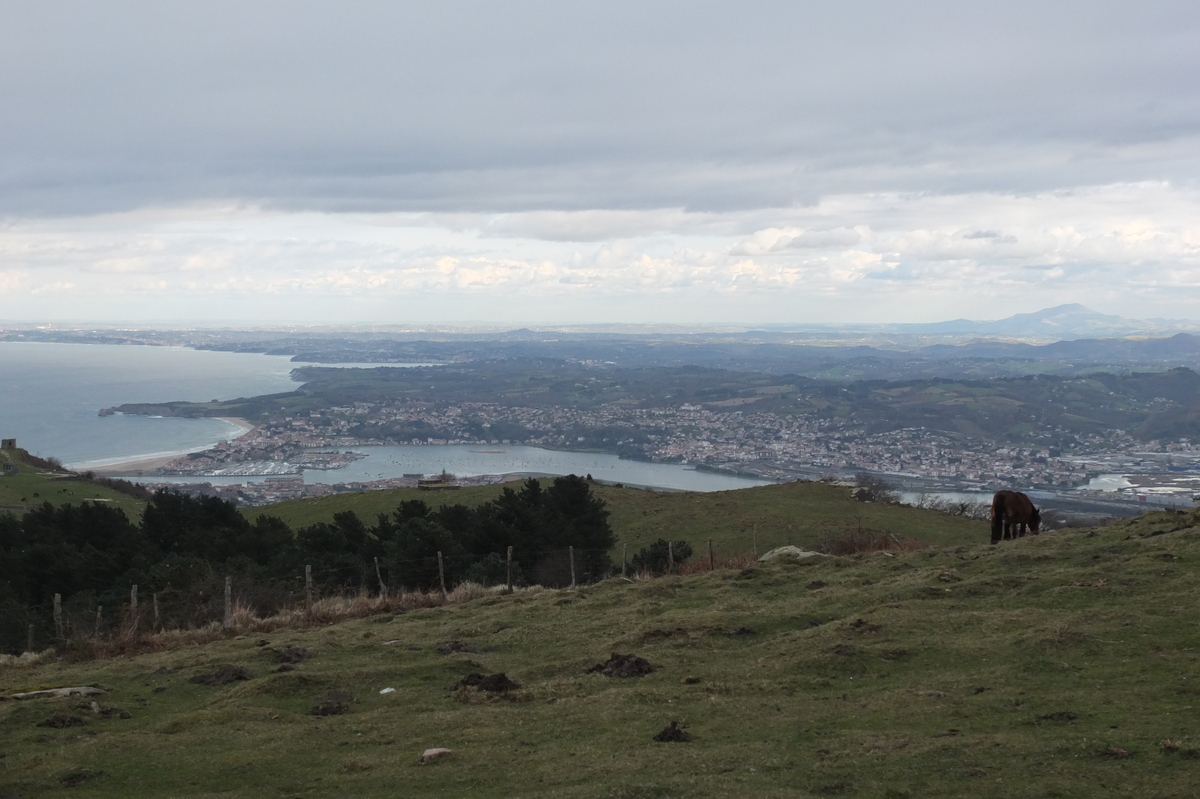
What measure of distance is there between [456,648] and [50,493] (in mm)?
49508

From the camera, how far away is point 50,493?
53.2m

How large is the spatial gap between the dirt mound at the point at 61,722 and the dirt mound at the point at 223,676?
1957 millimetres

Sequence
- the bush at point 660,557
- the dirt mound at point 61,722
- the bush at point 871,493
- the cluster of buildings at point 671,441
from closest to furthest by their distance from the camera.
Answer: the dirt mound at point 61,722 → the bush at point 660,557 → the bush at point 871,493 → the cluster of buildings at point 671,441

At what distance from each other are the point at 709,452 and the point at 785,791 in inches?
4054

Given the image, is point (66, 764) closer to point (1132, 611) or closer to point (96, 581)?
point (1132, 611)

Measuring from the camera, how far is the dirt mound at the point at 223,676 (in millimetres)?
11961

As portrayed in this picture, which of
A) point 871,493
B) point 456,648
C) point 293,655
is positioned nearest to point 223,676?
point 293,655

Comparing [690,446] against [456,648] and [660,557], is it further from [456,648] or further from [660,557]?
[456,648]

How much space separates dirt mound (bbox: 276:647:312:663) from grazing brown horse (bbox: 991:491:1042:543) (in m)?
14.4

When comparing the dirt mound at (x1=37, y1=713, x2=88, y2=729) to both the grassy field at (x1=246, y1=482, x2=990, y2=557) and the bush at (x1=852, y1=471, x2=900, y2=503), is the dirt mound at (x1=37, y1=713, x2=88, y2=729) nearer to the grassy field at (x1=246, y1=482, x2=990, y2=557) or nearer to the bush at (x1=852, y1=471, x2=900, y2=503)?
the grassy field at (x1=246, y1=482, x2=990, y2=557)

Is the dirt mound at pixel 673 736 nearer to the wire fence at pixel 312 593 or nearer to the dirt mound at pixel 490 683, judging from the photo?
the dirt mound at pixel 490 683

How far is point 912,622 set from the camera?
464 inches

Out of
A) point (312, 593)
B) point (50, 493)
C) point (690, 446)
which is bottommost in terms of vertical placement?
point (690, 446)

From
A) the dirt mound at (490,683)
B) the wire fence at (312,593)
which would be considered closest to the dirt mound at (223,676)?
the dirt mound at (490,683)
